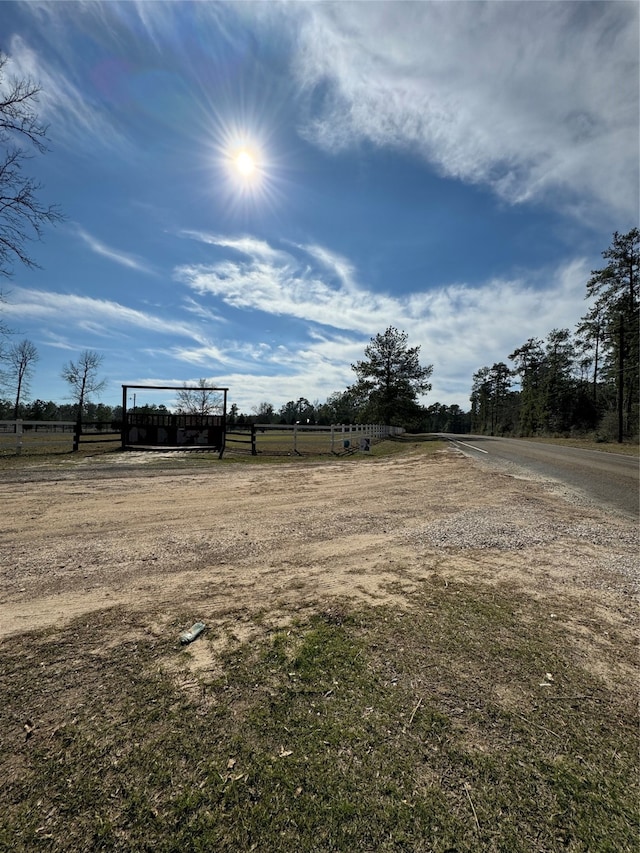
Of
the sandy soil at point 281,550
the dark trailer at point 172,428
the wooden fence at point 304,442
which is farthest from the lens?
the dark trailer at point 172,428

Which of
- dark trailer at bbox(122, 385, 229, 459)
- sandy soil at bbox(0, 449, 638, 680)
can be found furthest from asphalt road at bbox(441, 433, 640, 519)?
dark trailer at bbox(122, 385, 229, 459)

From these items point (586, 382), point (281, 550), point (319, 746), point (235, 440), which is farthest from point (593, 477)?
point (586, 382)

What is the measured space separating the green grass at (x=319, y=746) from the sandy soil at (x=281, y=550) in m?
0.44

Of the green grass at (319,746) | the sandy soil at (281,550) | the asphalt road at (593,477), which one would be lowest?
the green grass at (319,746)

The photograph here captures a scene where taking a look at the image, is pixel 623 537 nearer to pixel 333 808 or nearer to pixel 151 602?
pixel 333 808

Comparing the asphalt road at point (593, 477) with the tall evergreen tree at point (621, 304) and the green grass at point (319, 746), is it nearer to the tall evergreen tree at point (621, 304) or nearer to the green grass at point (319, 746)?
the green grass at point (319, 746)

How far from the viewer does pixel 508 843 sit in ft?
4.18

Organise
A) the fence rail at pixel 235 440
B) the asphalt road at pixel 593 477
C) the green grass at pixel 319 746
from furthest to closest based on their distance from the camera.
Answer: the fence rail at pixel 235 440 < the asphalt road at pixel 593 477 < the green grass at pixel 319 746

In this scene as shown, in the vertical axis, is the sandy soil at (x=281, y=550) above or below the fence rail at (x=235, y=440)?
below

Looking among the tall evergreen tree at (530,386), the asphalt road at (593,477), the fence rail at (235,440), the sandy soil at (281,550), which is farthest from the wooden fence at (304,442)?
the tall evergreen tree at (530,386)

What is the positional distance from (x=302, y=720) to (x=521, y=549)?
3.47m

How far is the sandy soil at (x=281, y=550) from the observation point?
113 inches

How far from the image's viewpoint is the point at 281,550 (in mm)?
4047

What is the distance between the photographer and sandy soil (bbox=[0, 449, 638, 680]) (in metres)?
2.86
